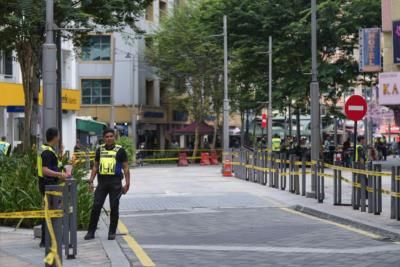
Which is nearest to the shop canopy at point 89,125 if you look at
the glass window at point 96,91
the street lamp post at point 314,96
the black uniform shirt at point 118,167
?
the glass window at point 96,91

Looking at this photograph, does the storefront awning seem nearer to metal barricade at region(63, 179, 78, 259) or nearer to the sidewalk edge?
the sidewalk edge

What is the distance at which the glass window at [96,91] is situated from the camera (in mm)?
57469

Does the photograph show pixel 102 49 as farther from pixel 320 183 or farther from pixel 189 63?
pixel 320 183

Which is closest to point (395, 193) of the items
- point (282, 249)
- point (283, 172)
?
point (282, 249)

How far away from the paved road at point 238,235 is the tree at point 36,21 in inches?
169

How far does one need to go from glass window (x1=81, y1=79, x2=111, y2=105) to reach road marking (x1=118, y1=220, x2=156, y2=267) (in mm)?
43569

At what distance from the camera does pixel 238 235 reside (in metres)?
13.2

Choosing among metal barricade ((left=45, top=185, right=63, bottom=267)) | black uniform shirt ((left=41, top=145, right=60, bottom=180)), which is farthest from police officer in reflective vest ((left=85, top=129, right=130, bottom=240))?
metal barricade ((left=45, top=185, right=63, bottom=267))

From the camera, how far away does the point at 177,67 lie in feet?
173

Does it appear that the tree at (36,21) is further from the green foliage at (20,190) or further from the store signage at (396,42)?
the store signage at (396,42)

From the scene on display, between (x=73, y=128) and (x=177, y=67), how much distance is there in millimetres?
9079

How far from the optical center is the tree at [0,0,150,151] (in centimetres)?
1866

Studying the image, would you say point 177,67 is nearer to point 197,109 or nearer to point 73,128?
point 197,109

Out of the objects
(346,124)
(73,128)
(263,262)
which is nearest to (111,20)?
(263,262)
